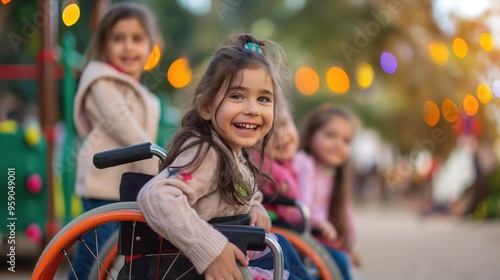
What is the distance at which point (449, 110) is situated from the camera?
9844 millimetres

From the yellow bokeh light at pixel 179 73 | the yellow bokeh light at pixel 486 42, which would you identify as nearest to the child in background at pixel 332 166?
the yellow bokeh light at pixel 179 73

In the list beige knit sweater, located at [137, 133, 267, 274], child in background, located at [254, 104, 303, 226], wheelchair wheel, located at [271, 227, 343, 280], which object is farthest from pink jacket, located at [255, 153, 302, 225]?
beige knit sweater, located at [137, 133, 267, 274]

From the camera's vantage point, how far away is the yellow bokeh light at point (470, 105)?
31.9 ft

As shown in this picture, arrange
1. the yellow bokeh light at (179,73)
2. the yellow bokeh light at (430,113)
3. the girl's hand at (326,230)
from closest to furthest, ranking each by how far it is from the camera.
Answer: the girl's hand at (326,230) < the yellow bokeh light at (179,73) < the yellow bokeh light at (430,113)

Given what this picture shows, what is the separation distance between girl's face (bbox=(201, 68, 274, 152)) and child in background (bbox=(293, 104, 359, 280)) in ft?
5.52

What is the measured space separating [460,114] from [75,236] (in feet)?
30.6

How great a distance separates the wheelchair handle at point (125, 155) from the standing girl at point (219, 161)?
0.06 meters

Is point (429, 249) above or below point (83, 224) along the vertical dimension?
below

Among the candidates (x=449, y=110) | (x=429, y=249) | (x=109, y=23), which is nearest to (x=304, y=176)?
(x=109, y=23)

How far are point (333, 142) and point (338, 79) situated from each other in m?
5.84

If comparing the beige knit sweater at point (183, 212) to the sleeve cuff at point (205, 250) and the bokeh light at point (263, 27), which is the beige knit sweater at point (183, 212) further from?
the bokeh light at point (263, 27)

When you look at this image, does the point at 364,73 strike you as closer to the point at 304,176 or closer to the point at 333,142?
the point at 333,142

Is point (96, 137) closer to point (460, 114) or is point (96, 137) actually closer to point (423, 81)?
point (423, 81)

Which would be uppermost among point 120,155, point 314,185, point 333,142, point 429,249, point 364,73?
point 364,73
